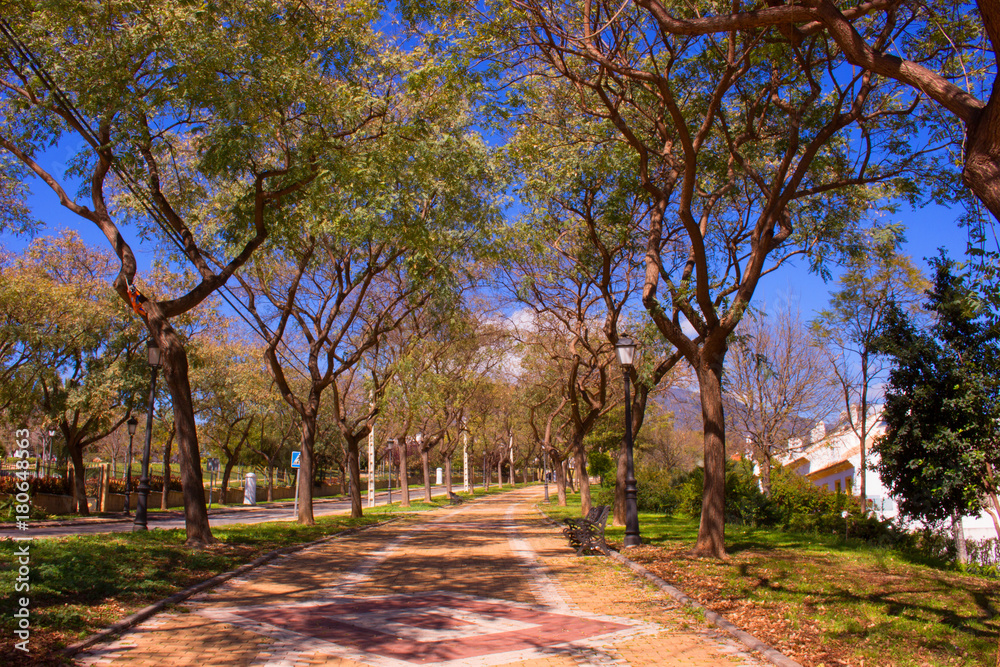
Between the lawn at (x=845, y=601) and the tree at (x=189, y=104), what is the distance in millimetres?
8991

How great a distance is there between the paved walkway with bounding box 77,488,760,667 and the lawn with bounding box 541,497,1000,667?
27.3 inches

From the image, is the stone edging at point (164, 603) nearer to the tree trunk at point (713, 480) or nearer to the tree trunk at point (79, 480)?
the tree trunk at point (713, 480)

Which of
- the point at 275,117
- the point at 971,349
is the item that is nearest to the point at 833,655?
the point at 971,349

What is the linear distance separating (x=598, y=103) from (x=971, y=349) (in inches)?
333

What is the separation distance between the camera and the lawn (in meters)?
6.01

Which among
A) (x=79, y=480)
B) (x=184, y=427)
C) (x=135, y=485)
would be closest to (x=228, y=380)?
(x=135, y=485)

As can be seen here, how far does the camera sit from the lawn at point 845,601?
601 centimetres

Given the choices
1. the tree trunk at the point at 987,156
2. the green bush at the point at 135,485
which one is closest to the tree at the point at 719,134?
the tree trunk at the point at 987,156

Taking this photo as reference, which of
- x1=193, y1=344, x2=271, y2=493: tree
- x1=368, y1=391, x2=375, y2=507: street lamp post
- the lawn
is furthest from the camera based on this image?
x1=193, y1=344, x2=271, y2=493: tree

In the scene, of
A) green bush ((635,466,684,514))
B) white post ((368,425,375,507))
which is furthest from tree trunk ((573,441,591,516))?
white post ((368,425,375,507))

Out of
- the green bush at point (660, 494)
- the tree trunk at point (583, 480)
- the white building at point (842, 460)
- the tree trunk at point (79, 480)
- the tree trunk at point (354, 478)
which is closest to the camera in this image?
the tree trunk at point (354, 478)

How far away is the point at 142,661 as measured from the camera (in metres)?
5.61

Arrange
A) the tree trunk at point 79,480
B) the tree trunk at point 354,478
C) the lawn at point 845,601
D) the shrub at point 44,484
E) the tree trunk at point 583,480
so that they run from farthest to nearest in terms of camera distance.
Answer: the tree trunk at point 79,480, the tree trunk at point 583,480, the tree trunk at point 354,478, the shrub at point 44,484, the lawn at point 845,601

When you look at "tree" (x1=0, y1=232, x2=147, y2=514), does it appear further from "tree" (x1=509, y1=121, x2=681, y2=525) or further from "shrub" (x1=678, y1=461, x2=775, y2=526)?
"shrub" (x1=678, y1=461, x2=775, y2=526)
